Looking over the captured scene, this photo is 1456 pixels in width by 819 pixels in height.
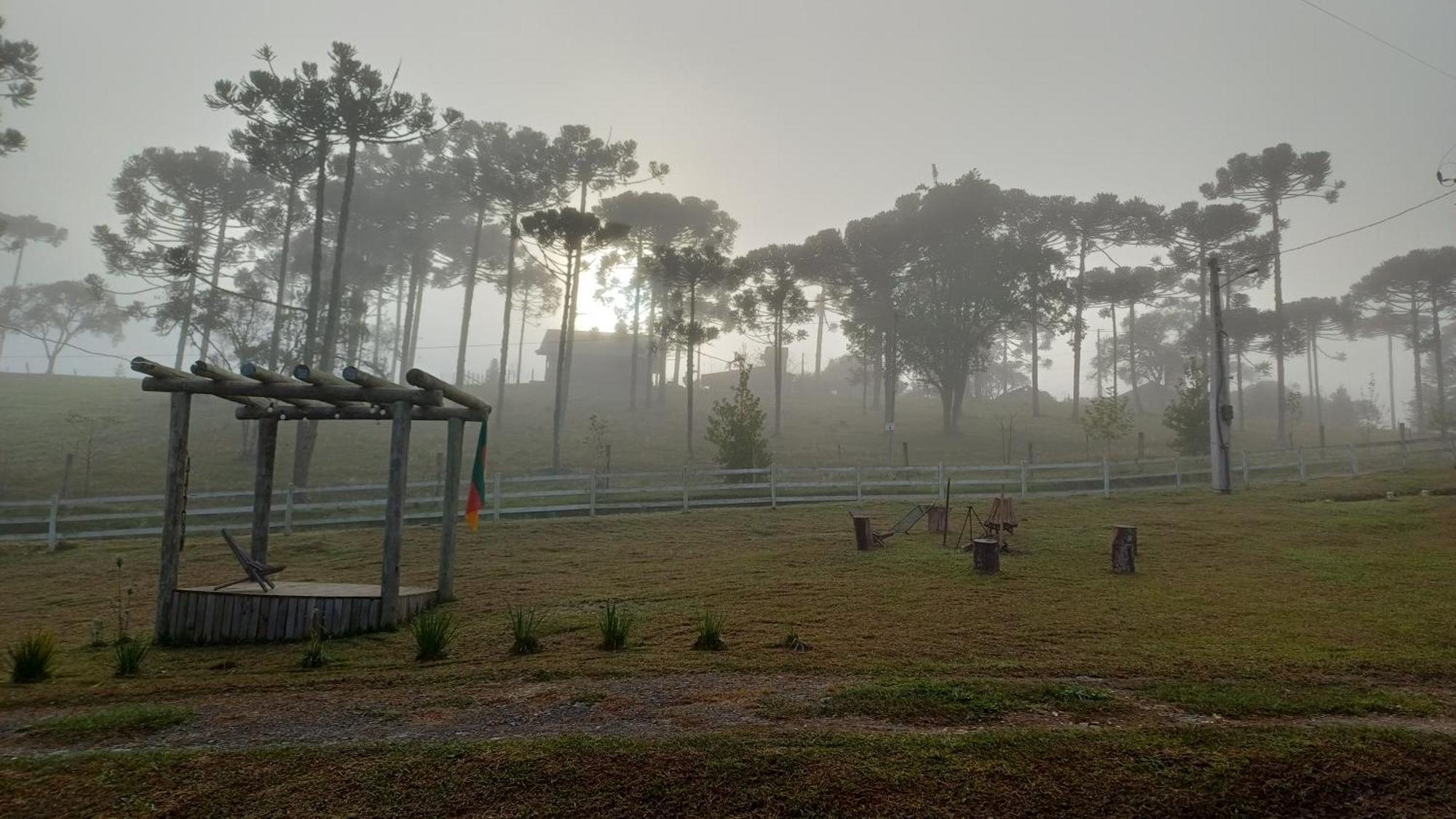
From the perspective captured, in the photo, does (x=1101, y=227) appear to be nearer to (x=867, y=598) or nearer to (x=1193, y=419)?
(x=1193, y=419)

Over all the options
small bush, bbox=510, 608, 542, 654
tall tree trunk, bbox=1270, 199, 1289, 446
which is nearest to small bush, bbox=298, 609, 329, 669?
small bush, bbox=510, 608, 542, 654

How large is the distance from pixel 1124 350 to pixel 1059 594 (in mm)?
69350

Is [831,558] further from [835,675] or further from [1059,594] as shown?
[835,675]

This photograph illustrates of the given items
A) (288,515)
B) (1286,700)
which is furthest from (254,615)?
(288,515)

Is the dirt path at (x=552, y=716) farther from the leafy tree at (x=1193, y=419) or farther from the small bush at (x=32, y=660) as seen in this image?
the leafy tree at (x=1193, y=419)

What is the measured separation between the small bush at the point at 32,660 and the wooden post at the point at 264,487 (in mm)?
3686

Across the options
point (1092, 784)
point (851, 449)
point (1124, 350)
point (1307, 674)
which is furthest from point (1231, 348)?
point (1092, 784)

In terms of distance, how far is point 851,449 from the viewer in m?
36.1

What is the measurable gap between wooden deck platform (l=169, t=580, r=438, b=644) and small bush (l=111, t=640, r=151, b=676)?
35.1 inches

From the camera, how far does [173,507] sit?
8234 millimetres

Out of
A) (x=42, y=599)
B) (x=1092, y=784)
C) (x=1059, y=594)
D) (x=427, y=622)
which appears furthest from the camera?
(x=42, y=599)

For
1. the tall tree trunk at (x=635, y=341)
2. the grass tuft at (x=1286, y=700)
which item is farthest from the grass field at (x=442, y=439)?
the grass tuft at (x=1286, y=700)

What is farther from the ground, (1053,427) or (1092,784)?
(1053,427)

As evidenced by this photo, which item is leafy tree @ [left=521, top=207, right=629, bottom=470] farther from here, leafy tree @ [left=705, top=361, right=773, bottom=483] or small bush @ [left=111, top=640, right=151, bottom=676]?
small bush @ [left=111, top=640, right=151, bottom=676]
